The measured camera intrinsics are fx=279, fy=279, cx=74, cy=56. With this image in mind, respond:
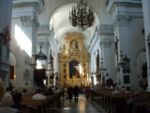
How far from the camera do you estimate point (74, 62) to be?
3766cm

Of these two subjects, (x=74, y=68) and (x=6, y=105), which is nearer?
(x=6, y=105)

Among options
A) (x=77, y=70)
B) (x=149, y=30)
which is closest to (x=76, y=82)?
(x=77, y=70)

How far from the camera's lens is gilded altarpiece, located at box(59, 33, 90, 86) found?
36.4 meters

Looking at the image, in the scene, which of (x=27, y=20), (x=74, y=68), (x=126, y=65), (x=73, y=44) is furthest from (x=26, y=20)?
(x=73, y=44)

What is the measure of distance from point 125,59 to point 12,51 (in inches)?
254

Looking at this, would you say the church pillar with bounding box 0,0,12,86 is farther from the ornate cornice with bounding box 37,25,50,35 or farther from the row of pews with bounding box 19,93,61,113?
the ornate cornice with bounding box 37,25,50,35

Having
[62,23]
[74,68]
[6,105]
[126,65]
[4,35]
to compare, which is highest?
[62,23]

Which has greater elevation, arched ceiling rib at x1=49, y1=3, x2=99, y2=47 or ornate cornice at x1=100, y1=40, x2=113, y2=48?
arched ceiling rib at x1=49, y1=3, x2=99, y2=47

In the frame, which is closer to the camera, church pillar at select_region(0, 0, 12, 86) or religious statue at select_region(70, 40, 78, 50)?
church pillar at select_region(0, 0, 12, 86)

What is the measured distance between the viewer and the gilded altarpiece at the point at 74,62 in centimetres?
3644

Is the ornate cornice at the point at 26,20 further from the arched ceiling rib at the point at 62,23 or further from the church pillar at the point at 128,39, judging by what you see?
the arched ceiling rib at the point at 62,23

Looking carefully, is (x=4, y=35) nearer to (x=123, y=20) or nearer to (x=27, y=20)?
(x=27, y=20)

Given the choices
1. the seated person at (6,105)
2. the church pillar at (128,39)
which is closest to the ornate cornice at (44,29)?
the church pillar at (128,39)

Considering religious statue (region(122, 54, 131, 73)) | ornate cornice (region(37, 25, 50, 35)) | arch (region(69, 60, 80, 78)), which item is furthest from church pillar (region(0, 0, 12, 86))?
arch (region(69, 60, 80, 78))
